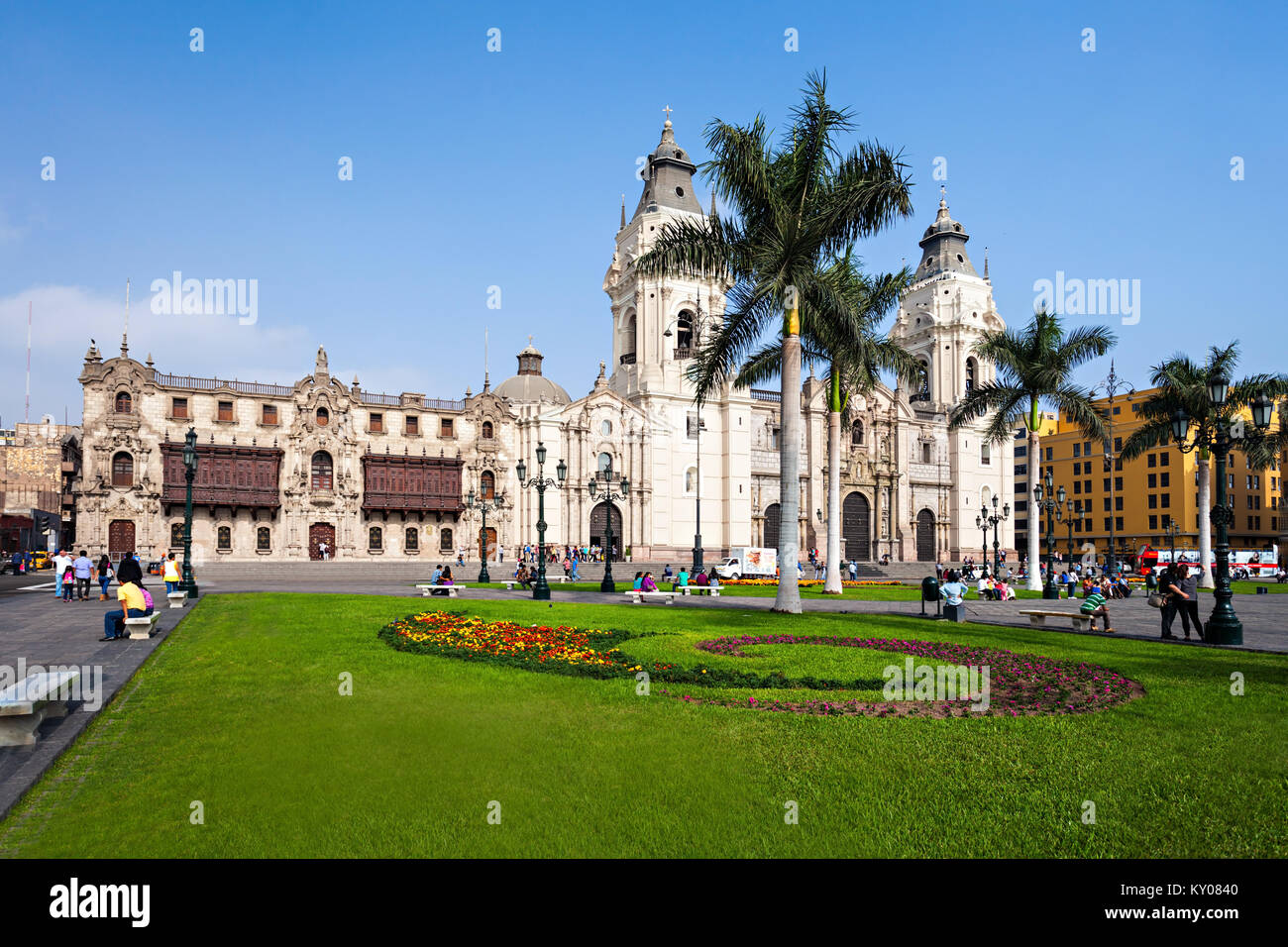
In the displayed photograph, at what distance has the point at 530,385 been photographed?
68000 millimetres

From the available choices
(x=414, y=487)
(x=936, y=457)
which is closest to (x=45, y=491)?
(x=414, y=487)

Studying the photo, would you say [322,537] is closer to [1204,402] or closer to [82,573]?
[82,573]

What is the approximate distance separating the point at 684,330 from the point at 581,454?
11.9m

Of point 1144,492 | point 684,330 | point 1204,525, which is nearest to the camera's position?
point 1204,525

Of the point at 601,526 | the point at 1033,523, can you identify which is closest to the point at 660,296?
the point at 601,526

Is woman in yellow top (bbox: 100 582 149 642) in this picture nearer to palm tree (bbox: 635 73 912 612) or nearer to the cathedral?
palm tree (bbox: 635 73 912 612)

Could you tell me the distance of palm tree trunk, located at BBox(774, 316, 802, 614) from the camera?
66.3ft

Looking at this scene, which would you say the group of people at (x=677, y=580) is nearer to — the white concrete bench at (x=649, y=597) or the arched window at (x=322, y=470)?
the white concrete bench at (x=649, y=597)

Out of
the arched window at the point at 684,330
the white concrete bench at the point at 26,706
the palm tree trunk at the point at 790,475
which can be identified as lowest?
the white concrete bench at the point at 26,706

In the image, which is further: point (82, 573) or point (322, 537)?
point (322, 537)

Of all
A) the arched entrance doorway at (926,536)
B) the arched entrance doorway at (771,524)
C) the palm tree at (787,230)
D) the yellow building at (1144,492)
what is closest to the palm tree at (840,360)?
the palm tree at (787,230)

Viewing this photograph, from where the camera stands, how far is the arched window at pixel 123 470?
5014 centimetres

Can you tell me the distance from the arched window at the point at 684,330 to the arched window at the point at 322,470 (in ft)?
81.8
